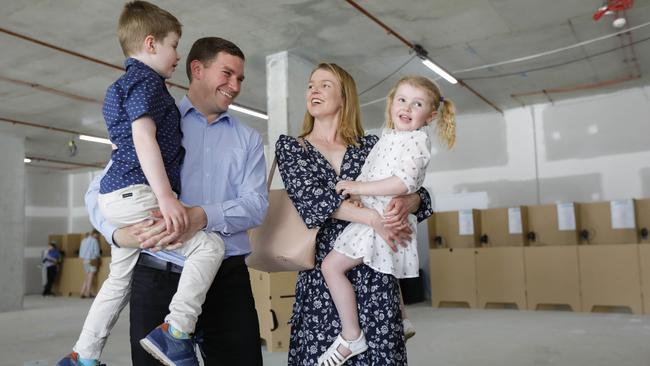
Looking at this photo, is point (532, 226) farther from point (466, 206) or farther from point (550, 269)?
point (466, 206)

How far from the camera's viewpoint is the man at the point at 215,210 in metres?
1.35

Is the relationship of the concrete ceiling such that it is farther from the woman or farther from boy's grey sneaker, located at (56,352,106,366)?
boy's grey sneaker, located at (56,352,106,366)

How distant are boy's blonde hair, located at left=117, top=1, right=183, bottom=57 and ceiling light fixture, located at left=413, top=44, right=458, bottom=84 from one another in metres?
5.26

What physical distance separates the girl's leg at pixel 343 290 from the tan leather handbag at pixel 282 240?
0.20 ft

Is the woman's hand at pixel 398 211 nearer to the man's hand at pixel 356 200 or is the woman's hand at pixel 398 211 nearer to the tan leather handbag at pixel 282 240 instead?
the man's hand at pixel 356 200

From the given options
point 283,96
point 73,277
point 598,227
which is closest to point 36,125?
point 73,277

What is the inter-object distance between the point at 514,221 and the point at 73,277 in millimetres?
9773

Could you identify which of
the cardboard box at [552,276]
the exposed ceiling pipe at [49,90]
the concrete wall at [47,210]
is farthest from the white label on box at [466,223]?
the concrete wall at [47,210]

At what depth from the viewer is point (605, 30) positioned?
5977 millimetres

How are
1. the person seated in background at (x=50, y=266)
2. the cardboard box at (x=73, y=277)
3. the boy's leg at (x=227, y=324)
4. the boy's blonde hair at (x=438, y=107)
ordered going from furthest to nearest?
the person seated in background at (x=50, y=266) < the cardboard box at (x=73, y=277) < the boy's blonde hair at (x=438, y=107) < the boy's leg at (x=227, y=324)

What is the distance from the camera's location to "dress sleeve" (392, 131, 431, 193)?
5.13 feet

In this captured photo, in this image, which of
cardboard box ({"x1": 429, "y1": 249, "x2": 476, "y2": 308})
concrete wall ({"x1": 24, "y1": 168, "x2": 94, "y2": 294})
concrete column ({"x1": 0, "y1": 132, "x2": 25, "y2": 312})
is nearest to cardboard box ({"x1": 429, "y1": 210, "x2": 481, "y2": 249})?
cardboard box ({"x1": 429, "y1": 249, "x2": 476, "y2": 308})

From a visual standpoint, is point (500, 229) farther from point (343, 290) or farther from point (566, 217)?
point (343, 290)

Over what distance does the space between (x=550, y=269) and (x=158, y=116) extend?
6.87 meters
